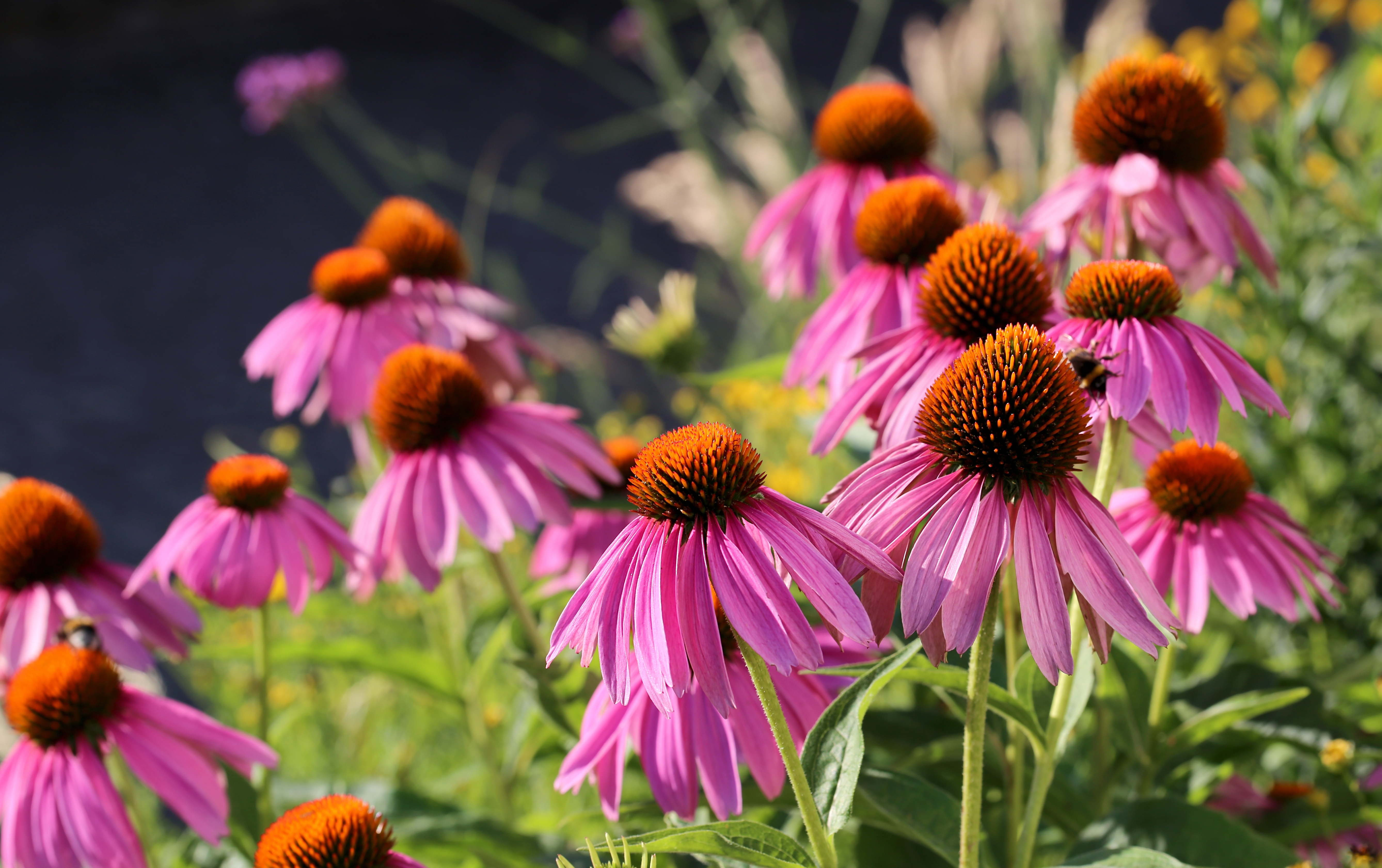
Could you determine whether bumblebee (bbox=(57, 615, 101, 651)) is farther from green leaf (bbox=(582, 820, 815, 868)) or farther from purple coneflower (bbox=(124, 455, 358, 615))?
green leaf (bbox=(582, 820, 815, 868))

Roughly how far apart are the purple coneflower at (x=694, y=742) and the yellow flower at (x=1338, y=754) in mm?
362

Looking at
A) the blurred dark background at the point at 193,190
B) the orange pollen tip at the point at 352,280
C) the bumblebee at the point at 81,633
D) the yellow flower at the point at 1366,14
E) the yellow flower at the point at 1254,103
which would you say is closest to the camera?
the bumblebee at the point at 81,633

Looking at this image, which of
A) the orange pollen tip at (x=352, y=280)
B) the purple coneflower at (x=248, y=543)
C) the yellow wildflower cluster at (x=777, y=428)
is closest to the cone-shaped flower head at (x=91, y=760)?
the purple coneflower at (x=248, y=543)

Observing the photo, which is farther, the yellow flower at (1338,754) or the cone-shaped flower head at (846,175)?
the cone-shaped flower head at (846,175)

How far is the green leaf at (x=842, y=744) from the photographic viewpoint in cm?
58

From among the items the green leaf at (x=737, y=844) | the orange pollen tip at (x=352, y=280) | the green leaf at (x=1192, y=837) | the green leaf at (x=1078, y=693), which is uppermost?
the orange pollen tip at (x=352, y=280)

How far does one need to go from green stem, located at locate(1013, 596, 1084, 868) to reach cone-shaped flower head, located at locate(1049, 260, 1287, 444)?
0.44 ft

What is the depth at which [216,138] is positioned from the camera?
23.2ft

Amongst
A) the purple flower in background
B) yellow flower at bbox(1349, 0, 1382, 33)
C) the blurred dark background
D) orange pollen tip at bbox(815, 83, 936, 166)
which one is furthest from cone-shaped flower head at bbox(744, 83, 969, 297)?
the blurred dark background

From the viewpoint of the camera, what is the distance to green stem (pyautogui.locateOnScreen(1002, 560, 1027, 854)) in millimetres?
720

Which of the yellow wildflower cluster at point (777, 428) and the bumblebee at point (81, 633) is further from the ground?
the yellow wildflower cluster at point (777, 428)

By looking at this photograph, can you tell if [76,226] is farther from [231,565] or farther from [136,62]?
[231,565]

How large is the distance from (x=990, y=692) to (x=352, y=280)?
92 cm

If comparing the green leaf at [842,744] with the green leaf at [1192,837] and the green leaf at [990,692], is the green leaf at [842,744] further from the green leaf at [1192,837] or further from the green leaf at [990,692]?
the green leaf at [1192,837]
